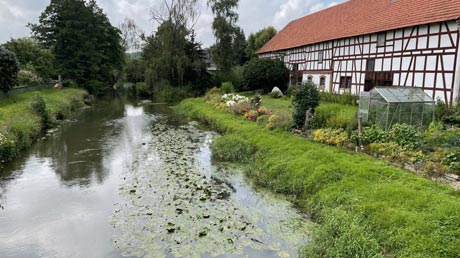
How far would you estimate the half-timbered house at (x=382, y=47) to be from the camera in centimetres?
1491

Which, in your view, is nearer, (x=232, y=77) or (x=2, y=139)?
(x=2, y=139)

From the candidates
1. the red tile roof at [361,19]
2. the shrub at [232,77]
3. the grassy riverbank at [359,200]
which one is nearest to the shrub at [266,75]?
the red tile roof at [361,19]

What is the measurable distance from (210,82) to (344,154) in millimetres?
29352

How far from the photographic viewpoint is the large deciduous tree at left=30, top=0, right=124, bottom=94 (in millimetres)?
34781

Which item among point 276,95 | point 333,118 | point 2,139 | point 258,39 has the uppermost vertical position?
point 258,39

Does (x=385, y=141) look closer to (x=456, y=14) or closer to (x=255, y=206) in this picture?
(x=255, y=206)

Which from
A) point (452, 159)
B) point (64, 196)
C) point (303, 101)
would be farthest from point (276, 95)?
point (64, 196)

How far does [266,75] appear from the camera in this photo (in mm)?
29125

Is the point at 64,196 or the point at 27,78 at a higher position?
the point at 27,78

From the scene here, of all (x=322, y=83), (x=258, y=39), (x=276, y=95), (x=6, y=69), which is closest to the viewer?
(x=6, y=69)

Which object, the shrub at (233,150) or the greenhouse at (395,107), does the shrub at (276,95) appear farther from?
the greenhouse at (395,107)

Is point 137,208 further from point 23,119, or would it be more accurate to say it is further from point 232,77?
point 232,77

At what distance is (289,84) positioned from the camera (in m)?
30.2

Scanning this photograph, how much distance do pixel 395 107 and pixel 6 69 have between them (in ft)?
62.7
